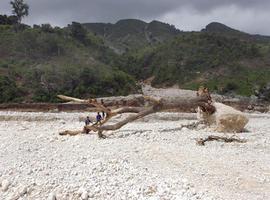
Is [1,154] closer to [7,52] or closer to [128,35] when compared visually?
[7,52]

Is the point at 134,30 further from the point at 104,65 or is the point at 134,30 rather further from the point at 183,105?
the point at 183,105

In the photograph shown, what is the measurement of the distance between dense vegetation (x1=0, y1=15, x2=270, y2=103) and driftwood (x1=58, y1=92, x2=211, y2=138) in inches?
1184

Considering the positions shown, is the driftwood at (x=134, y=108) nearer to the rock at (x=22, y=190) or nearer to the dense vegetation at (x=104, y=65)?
the rock at (x=22, y=190)

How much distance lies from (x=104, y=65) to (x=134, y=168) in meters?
57.3

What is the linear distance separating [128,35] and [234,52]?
287 ft

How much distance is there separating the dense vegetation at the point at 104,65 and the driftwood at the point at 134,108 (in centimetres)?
3008

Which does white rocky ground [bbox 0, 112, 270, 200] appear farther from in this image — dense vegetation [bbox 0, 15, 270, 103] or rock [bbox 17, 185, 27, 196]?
dense vegetation [bbox 0, 15, 270, 103]

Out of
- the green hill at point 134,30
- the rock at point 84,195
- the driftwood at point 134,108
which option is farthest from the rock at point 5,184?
the green hill at point 134,30

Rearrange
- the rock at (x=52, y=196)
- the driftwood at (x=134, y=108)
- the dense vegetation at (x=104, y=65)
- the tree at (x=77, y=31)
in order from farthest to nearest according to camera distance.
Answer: the tree at (x=77, y=31)
the dense vegetation at (x=104, y=65)
the driftwood at (x=134, y=108)
the rock at (x=52, y=196)

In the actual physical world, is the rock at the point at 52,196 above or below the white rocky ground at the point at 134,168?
below

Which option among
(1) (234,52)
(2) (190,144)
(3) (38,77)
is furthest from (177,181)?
(1) (234,52)

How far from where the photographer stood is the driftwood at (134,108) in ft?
57.4

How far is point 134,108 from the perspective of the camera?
19.0m

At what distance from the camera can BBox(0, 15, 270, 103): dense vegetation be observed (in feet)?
178
